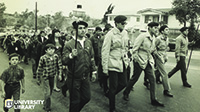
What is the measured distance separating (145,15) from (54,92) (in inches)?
1352

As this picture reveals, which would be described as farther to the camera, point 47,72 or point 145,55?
point 145,55

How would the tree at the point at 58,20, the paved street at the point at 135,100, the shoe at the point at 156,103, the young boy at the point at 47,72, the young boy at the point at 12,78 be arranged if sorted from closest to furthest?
the young boy at the point at 12,78
the young boy at the point at 47,72
the paved street at the point at 135,100
the shoe at the point at 156,103
the tree at the point at 58,20

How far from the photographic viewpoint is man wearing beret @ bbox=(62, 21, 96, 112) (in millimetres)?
3176

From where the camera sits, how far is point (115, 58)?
409 centimetres

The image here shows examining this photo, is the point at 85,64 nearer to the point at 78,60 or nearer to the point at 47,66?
the point at 78,60

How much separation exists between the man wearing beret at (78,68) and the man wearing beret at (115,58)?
699 millimetres

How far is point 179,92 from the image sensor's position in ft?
18.9

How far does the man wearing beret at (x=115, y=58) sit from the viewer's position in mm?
4016

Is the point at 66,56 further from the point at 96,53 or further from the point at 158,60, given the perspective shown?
the point at 96,53

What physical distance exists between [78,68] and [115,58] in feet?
3.75

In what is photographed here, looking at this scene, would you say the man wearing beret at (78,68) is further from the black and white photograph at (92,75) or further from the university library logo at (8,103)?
the university library logo at (8,103)

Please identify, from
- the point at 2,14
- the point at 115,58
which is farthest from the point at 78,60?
the point at 2,14

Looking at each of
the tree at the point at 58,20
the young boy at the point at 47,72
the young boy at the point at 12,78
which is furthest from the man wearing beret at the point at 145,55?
the tree at the point at 58,20

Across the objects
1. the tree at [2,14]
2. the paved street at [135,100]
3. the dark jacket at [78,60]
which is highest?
the tree at [2,14]
